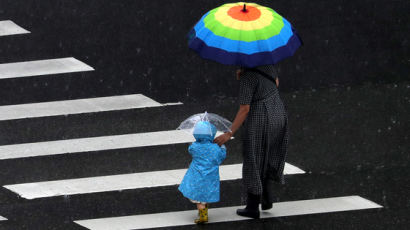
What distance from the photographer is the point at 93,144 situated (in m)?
11.6

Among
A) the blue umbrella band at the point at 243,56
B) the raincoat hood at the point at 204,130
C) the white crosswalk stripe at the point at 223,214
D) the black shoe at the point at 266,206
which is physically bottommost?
the white crosswalk stripe at the point at 223,214

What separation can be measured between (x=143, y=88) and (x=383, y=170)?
3.69 meters

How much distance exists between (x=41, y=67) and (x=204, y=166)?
487 centimetres

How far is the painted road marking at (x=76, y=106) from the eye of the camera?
488 inches

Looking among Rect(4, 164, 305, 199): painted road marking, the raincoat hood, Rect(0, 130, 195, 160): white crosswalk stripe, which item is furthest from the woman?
Rect(0, 130, 195, 160): white crosswalk stripe

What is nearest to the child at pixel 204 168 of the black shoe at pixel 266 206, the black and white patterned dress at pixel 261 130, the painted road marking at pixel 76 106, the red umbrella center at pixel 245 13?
the black and white patterned dress at pixel 261 130

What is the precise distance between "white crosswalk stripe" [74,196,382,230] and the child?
389 mm

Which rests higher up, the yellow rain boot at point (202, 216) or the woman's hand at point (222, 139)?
the woman's hand at point (222, 139)

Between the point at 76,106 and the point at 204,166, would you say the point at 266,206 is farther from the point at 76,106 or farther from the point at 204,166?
the point at 76,106

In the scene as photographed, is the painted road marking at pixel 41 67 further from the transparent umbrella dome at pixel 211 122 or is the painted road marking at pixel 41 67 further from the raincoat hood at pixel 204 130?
the raincoat hood at pixel 204 130

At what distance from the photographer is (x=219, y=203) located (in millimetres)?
10008

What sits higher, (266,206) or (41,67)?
(41,67)

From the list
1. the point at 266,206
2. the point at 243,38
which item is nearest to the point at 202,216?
the point at 266,206

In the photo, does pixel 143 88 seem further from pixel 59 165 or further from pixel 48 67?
pixel 59 165
